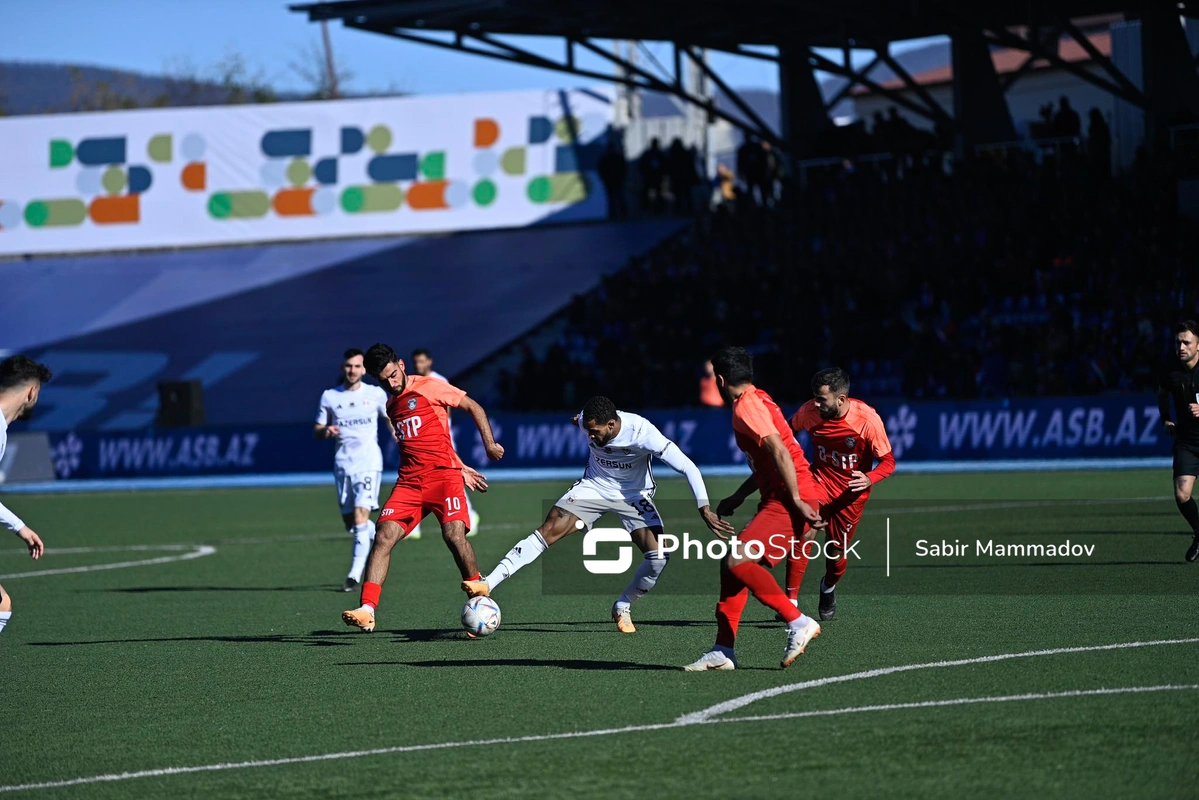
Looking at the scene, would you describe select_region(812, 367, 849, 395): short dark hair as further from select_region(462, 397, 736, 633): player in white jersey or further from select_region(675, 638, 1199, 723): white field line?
select_region(675, 638, 1199, 723): white field line

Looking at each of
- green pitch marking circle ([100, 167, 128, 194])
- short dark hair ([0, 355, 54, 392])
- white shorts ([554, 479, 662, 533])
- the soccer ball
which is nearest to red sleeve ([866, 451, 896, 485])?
white shorts ([554, 479, 662, 533])

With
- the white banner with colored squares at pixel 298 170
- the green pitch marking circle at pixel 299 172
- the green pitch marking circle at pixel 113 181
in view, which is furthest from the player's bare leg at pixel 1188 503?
the green pitch marking circle at pixel 113 181

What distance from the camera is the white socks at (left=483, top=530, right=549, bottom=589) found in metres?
11.3

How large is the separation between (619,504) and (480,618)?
1307 mm

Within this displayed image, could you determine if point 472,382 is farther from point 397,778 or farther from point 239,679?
point 397,778

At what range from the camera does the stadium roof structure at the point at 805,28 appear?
111ft

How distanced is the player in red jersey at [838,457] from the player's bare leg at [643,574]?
99cm

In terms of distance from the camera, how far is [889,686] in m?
8.55

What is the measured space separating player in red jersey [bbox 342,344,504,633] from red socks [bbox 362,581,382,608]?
0.37 ft

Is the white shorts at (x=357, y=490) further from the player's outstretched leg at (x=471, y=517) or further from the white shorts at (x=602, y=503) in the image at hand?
the white shorts at (x=602, y=503)

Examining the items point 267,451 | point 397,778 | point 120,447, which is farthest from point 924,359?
point 397,778

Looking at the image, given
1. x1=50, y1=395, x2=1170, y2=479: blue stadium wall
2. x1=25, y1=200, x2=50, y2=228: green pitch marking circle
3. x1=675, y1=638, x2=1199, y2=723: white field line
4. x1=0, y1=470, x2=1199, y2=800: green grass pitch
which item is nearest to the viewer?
x1=0, y1=470, x2=1199, y2=800: green grass pitch

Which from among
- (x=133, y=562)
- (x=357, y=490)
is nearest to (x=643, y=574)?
(x=357, y=490)

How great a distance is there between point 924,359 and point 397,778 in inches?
966
